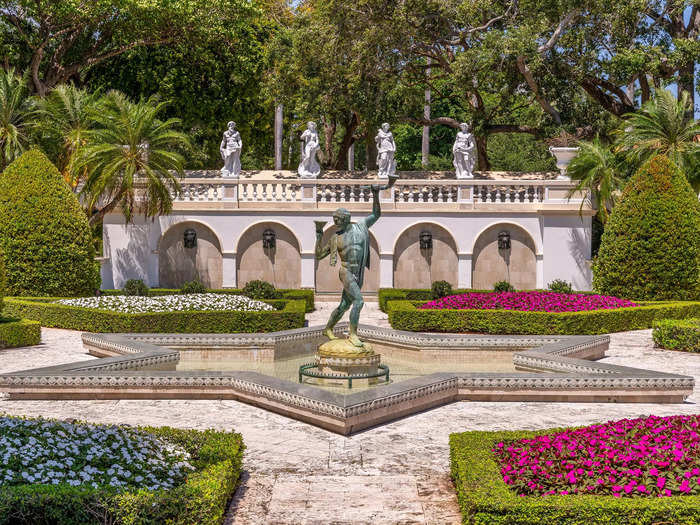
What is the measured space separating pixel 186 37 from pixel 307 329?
22906mm

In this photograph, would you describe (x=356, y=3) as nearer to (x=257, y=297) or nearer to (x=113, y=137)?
(x=113, y=137)

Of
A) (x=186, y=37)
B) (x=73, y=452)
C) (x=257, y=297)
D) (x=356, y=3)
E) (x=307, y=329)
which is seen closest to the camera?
(x=73, y=452)

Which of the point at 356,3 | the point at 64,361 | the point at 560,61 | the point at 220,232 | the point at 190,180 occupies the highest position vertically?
the point at 356,3

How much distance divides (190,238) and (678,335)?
58.9 ft

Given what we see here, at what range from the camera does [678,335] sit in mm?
17031

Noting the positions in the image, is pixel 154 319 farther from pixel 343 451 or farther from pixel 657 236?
pixel 657 236

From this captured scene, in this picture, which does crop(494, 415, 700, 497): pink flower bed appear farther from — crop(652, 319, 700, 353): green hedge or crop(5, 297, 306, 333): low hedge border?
crop(5, 297, 306, 333): low hedge border

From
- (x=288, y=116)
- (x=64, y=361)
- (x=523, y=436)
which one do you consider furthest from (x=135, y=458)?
(x=288, y=116)

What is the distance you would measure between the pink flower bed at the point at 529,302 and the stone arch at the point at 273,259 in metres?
8.57

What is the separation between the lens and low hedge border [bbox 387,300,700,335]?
18672mm

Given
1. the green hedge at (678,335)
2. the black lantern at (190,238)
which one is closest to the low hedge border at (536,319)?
the green hedge at (678,335)

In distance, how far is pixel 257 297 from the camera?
22703mm

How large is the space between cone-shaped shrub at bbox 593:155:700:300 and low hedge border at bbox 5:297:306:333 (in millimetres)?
9782

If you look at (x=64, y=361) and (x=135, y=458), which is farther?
(x=64, y=361)
